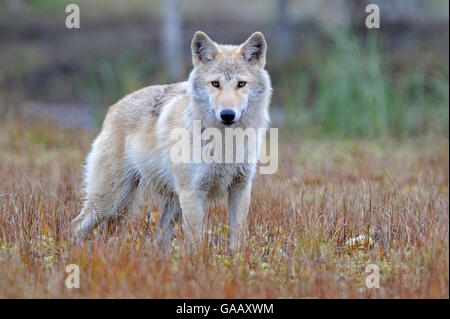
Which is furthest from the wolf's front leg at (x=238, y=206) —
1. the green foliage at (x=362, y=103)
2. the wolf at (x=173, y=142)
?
the green foliage at (x=362, y=103)

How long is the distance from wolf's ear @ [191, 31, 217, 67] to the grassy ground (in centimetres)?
152

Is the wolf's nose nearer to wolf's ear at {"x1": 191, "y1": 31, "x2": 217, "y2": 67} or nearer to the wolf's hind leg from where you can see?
wolf's ear at {"x1": 191, "y1": 31, "x2": 217, "y2": 67}

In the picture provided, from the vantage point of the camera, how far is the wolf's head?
529 centimetres

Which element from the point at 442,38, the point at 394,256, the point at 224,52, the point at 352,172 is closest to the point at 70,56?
Answer: the point at 442,38

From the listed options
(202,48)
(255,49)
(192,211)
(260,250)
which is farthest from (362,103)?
(260,250)

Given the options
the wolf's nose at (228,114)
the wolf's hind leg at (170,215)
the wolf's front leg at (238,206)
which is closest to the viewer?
the wolf's nose at (228,114)

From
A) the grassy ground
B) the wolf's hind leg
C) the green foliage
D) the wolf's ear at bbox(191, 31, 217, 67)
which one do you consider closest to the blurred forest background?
the green foliage

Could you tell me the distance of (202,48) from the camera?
5711 millimetres

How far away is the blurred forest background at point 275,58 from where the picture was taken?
41.0 feet

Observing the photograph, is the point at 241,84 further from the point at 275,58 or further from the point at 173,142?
the point at 275,58

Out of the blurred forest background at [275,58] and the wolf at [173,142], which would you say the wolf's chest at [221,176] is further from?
the blurred forest background at [275,58]

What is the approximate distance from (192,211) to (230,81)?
46.0 inches
